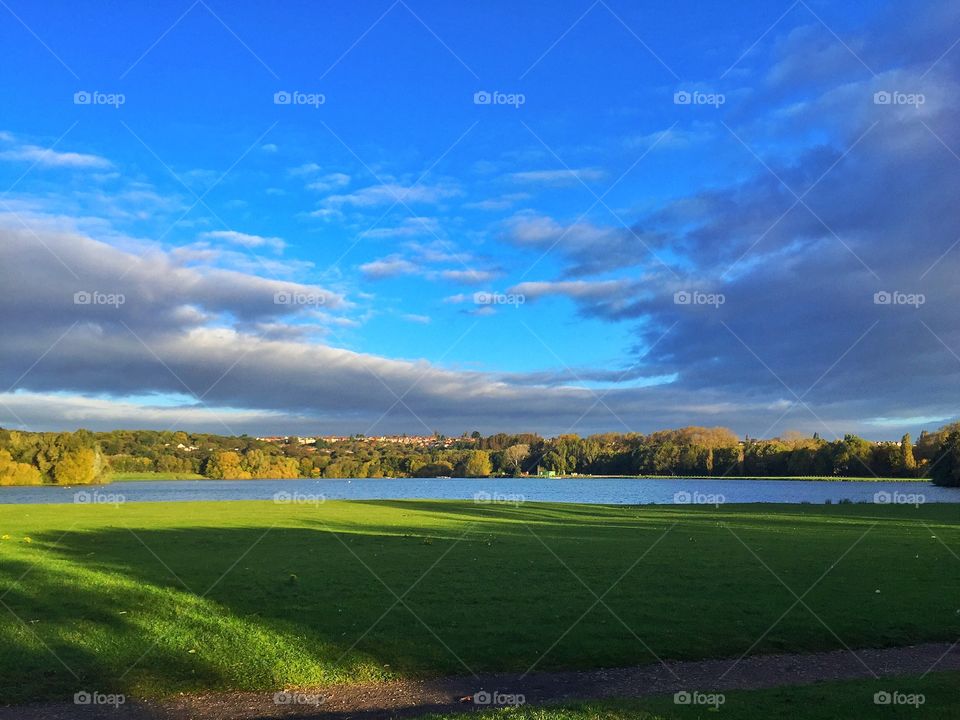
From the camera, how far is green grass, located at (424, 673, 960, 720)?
8109mm

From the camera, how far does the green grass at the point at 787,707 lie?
8109 millimetres

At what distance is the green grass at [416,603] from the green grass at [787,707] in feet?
9.16

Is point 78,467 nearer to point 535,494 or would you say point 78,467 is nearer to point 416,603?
point 535,494

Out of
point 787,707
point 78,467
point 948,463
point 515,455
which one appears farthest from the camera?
point 515,455

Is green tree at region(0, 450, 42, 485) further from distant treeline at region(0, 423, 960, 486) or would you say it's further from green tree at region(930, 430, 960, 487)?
green tree at region(930, 430, 960, 487)

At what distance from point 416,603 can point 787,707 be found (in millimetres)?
8306

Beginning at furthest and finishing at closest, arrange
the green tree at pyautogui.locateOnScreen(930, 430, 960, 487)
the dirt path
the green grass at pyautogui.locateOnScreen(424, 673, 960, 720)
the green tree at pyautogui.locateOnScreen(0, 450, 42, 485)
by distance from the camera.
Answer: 1. the green tree at pyautogui.locateOnScreen(0, 450, 42, 485)
2. the green tree at pyautogui.locateOnScreen(930, 430, 960, 487)
3. the dirt path
4. the green grass at pyautogui.locateOnScreen(424, 673, 960, 720)

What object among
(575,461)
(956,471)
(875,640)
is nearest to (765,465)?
(575,461)

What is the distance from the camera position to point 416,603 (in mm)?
14883

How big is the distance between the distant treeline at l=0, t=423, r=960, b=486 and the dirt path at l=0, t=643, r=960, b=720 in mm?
107550

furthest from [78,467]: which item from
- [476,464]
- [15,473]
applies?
[476,464]

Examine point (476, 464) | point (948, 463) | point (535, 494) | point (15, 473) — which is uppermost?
point (948, 463)

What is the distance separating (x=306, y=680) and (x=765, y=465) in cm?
14814

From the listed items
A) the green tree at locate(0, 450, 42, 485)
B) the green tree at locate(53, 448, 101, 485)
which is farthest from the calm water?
the green tree at locate(53, 448, 101, 485)
